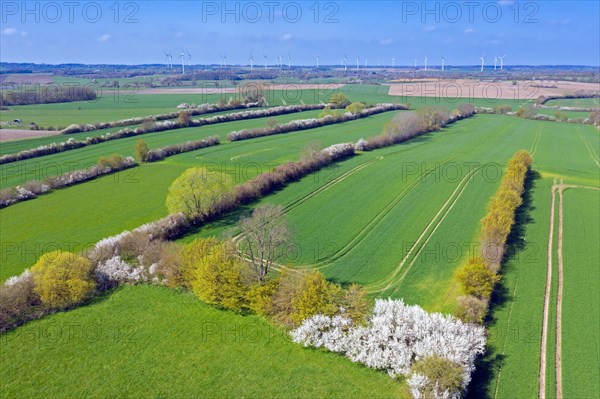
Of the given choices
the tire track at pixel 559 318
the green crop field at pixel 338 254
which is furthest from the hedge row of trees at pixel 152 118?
the tire track at pixel 559 318

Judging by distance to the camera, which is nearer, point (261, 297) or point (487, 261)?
point (261, 297)

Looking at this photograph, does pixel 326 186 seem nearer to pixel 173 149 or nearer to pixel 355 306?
pixel 355 306

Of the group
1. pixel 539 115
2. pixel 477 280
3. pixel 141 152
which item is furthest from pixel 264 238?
pixel 539 115

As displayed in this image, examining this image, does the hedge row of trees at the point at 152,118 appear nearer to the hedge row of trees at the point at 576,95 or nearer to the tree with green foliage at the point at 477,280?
the tree with green foliage at the point at 477,280

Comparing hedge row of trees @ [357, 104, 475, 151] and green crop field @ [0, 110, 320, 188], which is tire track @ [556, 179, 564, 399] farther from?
green crop field @ [0, 110, 320, 188]

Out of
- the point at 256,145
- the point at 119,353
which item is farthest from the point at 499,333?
the point at 256,145

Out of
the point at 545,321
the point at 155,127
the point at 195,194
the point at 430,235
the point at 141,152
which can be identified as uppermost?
the point at 155,127

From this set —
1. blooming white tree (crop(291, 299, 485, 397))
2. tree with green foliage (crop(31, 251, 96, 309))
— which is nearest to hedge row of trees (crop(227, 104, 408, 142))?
tree with green foliage (crop(31, 251, 96, 309))
